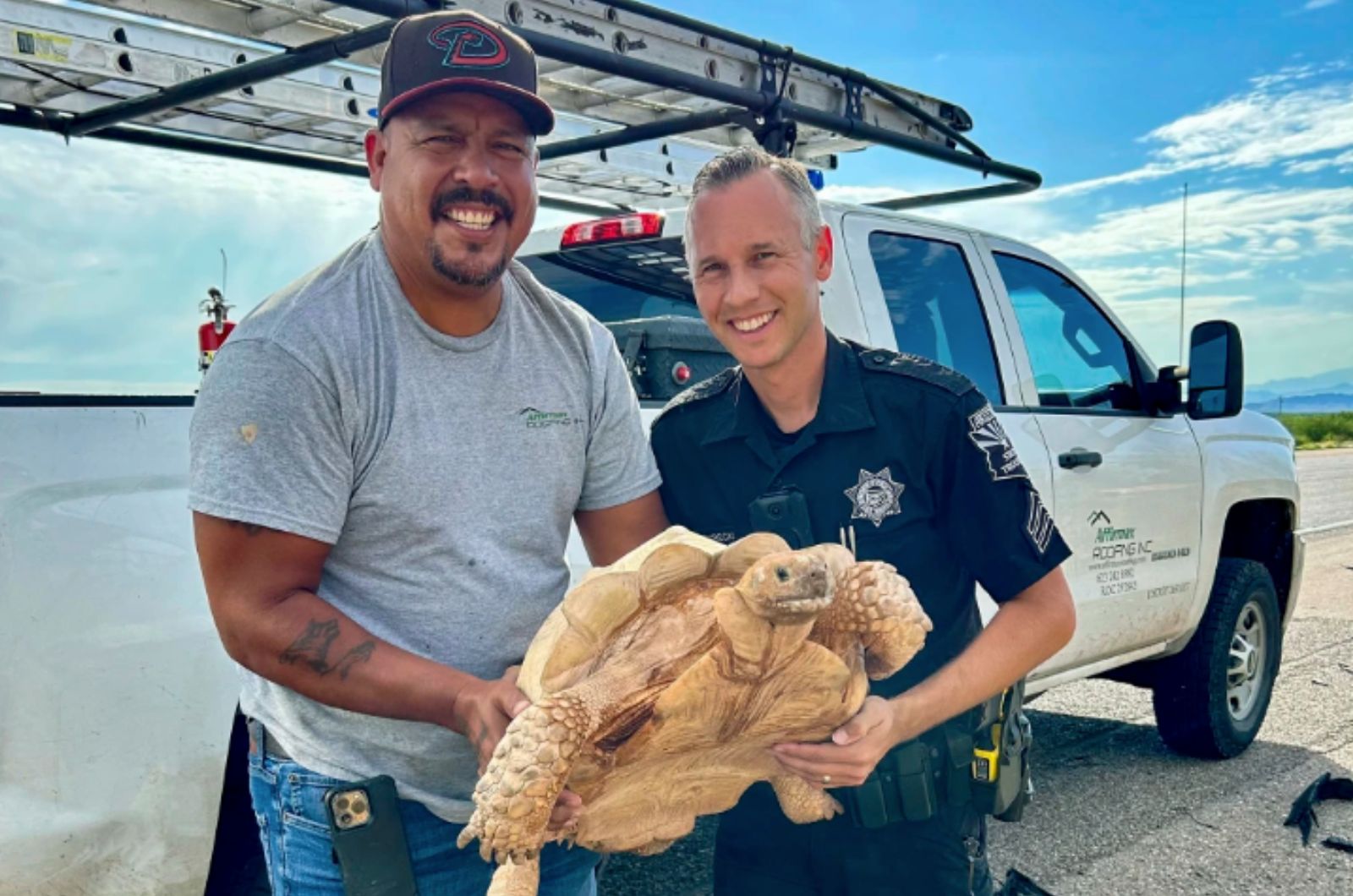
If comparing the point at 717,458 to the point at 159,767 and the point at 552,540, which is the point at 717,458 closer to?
the point at 552,540

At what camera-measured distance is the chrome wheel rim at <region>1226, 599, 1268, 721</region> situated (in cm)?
540

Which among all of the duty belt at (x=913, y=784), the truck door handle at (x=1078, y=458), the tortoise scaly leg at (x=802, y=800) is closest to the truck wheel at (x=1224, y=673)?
the truck door handle at (x=1078, y=458)

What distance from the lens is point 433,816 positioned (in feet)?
6.66

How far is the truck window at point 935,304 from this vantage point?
3.94 metres

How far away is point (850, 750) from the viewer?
186 centimetres

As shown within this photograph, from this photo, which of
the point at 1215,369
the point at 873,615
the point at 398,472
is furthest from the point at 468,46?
the point at 1215,369

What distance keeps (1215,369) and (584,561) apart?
2.98 meters

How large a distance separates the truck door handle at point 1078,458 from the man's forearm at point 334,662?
9.78 ft

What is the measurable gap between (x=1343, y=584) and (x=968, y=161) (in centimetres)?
663

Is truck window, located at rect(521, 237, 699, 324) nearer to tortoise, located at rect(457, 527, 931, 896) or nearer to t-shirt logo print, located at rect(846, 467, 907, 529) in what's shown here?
t-shirt logo print, located at rect(846, 467, 907, 529)

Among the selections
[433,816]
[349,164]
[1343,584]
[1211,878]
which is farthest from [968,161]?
[1343,584]

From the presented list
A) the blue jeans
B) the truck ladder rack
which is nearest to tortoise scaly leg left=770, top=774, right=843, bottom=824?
the blue jeans

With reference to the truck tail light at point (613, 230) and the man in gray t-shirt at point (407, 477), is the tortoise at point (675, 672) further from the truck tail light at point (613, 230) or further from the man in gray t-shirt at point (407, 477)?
the truck tail light at point (613, 230)

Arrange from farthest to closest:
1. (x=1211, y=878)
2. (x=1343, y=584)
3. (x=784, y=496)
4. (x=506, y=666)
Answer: (x=1343, y=584) < (x=1211, y=878) < (x=784, y=496) < (x=506, y=666)
